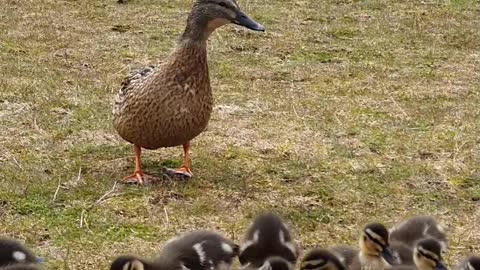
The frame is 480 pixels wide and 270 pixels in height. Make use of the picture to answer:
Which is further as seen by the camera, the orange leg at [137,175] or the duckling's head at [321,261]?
the orange leg at [137,175]

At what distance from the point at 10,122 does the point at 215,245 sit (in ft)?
8.53

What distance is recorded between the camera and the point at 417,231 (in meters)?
4.50

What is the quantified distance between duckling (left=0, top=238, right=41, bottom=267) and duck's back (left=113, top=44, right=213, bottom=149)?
1473mm

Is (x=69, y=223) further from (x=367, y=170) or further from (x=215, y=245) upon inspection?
(x=367, y=170)

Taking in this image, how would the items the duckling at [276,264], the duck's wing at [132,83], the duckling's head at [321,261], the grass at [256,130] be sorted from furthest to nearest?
the duck's wing at [132,83], the grass at [256,130], the duckling's head at [321,261], the duckling at [276,264]

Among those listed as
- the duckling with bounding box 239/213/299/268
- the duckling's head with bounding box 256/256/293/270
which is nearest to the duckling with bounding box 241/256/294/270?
the duckling's head with bounding box 256/256/293/270

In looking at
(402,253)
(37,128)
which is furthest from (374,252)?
(37,128)

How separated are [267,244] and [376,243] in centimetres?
47

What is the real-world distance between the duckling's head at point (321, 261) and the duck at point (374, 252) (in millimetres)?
279

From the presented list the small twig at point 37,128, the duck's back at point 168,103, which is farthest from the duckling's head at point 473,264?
the small twig at point 37,128

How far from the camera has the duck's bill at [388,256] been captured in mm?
4148

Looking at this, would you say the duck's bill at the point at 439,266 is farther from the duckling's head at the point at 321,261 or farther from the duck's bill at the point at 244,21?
the duck's bill at the point at 244,21

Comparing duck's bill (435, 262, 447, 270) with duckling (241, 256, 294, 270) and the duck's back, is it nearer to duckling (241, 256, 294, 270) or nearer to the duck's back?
duckling (241, 256, 294, 270)

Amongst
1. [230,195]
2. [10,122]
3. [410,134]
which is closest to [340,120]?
[410,134]
